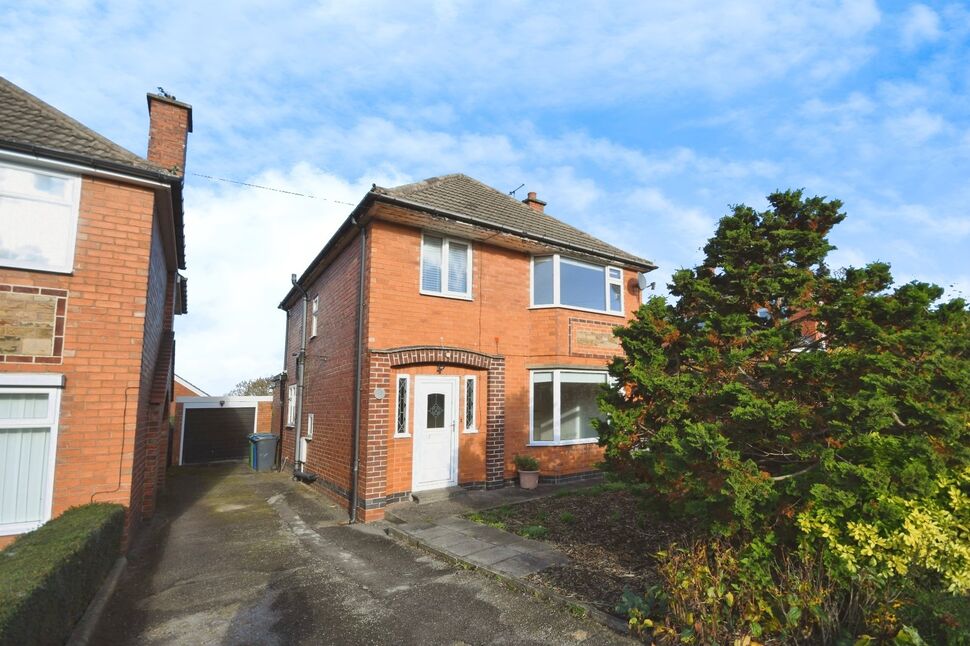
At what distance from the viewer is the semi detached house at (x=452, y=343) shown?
910 cm

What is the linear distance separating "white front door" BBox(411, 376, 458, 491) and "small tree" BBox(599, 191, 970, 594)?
482 centimetres

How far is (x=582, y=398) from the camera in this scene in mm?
11648

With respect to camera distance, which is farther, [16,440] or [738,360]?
[16,440]

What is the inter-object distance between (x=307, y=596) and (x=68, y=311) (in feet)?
15.3

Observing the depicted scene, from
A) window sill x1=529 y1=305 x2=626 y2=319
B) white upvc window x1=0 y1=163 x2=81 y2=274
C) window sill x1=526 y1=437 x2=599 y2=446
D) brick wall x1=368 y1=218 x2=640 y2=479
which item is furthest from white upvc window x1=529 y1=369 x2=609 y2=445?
white upvc window x1=0 y1=163 x2=81 y2=274

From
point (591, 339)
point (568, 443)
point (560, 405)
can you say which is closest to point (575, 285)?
point (591, 339)

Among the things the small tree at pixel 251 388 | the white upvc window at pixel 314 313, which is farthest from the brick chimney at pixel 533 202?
the small tree at pixel 251 388

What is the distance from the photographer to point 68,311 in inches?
243

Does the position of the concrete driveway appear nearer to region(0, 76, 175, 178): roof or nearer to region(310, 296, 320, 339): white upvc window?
region(0, 76, 175, 178): roof

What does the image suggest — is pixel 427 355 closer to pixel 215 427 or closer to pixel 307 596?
pixel 307 596

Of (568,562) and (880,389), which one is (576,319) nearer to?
(568,562)

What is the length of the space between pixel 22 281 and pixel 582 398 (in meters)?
10.1

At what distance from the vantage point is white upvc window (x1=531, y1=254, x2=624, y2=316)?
11375 mm

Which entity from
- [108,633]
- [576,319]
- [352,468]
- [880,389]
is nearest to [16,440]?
[108,633]
